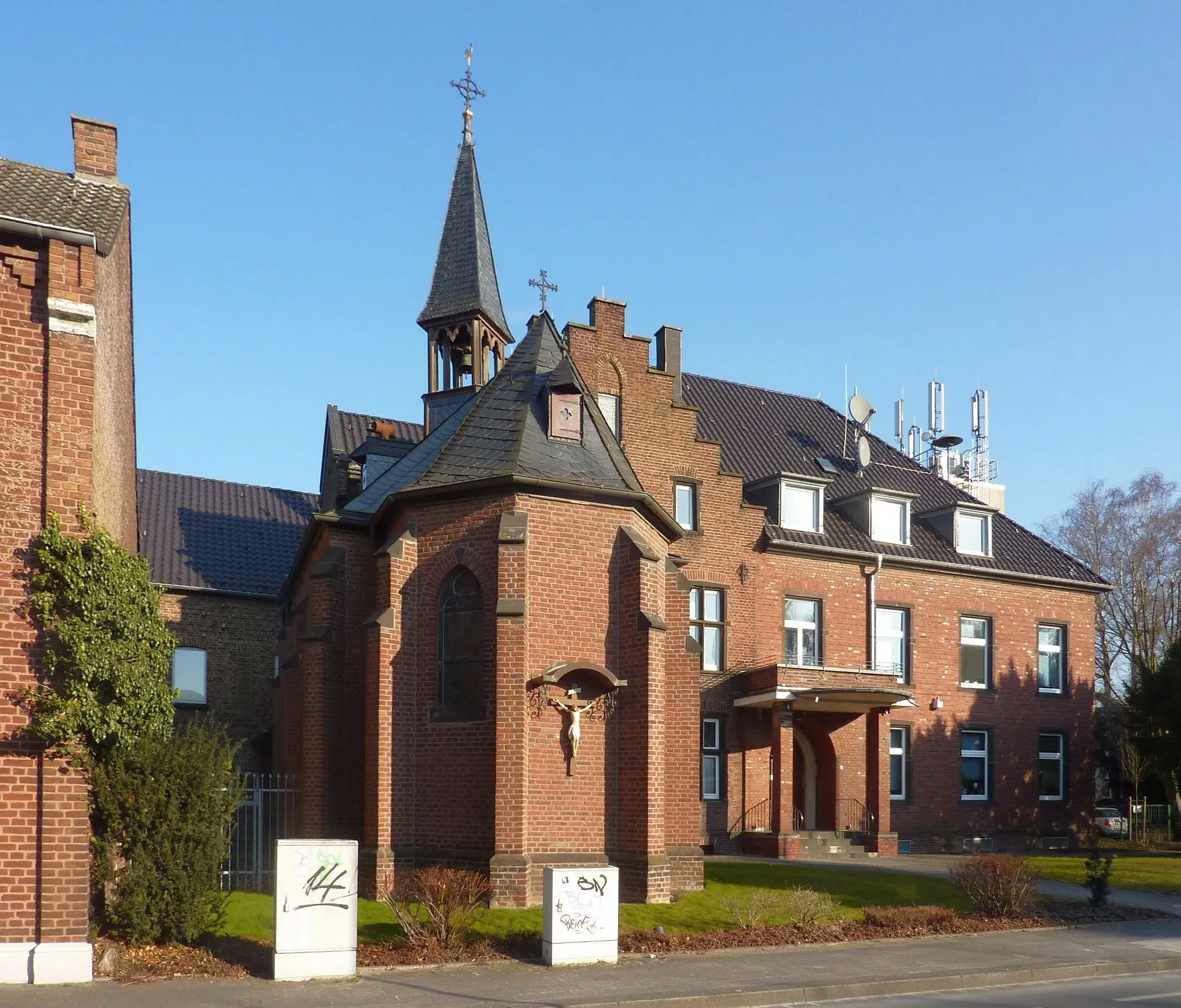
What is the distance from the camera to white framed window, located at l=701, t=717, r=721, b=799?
28094 millimetres

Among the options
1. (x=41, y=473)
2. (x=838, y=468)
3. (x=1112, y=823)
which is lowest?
(x=1112, y=823)

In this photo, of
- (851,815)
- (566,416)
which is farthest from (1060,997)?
(851,815)

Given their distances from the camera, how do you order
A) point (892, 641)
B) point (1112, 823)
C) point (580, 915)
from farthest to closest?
point (1112, 823)
point (892, 641)
point (580, 915)

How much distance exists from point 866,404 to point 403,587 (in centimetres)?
2050

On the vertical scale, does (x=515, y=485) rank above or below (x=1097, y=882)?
above

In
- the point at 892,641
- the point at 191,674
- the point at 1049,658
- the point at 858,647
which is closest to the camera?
the point at 858,647

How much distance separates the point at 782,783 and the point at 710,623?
13.0 feet

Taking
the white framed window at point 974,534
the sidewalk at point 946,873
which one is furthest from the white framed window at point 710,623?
the white framed window at point 974,534

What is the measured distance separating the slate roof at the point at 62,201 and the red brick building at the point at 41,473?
25 mm

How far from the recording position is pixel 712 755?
92.6ft

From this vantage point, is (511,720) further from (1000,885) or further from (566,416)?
(1000,885)

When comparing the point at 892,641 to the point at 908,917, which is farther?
the point at 892,641

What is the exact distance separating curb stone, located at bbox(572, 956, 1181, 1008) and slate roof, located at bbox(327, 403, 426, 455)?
75.9ft

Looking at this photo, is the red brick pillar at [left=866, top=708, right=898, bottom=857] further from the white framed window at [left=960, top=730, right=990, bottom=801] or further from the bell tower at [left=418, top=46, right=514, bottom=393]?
the bell tower at [left=418, top=46, right=514, bottom=393]
